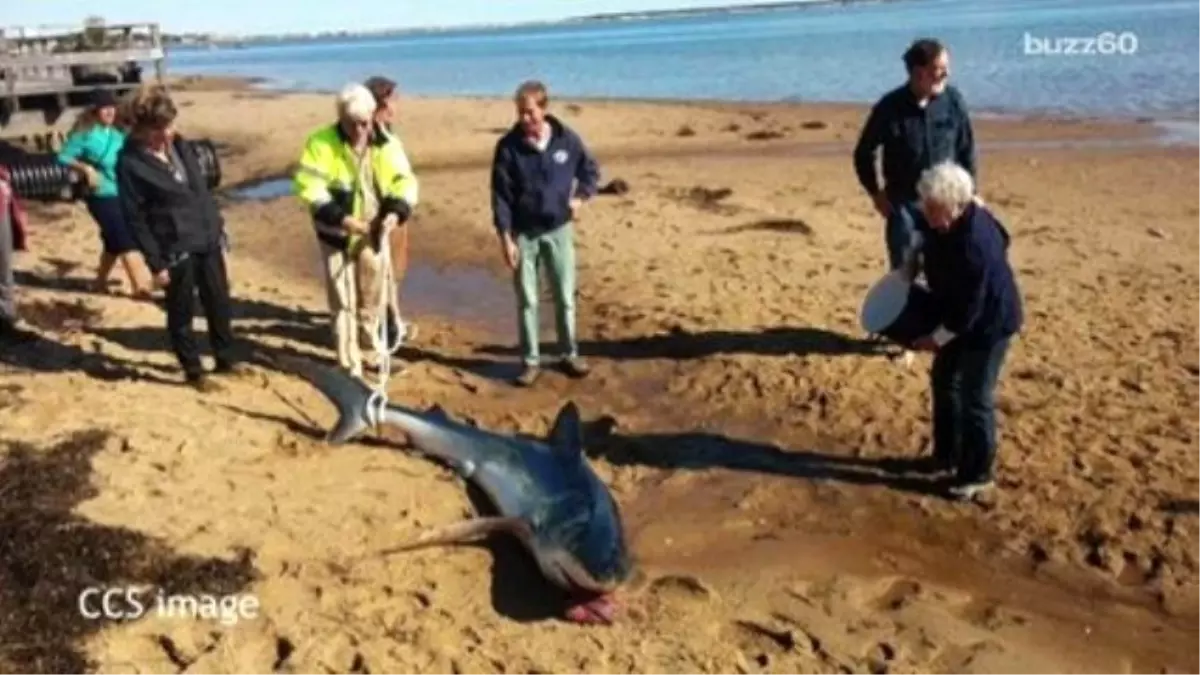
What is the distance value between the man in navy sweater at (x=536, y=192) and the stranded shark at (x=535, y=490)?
5.33ft

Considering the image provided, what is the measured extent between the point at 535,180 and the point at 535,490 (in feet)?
8.67

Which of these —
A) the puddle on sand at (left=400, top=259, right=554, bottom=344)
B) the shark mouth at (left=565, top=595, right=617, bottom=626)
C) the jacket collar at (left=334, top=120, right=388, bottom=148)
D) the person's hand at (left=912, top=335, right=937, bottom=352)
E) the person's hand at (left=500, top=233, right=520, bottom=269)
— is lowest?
the puddle on sand at (left=400, top=259, right=554, bottom=344)

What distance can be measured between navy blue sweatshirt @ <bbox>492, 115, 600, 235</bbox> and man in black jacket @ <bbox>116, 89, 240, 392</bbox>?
186 centimetres

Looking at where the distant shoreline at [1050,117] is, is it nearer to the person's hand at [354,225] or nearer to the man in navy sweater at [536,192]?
the man in navy sweater at [536,192]

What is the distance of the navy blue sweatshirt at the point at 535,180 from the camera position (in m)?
7.79

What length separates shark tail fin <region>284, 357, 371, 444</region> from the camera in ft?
22.5

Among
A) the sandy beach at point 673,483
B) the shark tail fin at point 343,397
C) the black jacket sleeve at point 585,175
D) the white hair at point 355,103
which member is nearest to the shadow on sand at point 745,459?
the sandy beach at point 673,483

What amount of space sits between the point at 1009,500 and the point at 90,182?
25.7ft

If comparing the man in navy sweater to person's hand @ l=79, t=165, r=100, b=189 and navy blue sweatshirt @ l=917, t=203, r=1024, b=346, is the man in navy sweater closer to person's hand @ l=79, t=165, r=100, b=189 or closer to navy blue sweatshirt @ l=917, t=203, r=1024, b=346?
navy blue sweatshirt @ l=917, t=203, r=1024, b=346

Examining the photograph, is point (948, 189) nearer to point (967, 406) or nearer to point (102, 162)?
point (967, 406)

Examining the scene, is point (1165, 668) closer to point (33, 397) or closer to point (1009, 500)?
point (1009, 500)

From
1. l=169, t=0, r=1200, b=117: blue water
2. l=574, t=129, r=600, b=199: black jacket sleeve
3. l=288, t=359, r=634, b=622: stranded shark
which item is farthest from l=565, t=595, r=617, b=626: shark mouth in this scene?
l=169, t=0, r=1200, b=117: blue water

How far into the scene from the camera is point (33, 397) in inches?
308

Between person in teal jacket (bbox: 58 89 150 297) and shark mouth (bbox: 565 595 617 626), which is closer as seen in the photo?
A: shark mouth (bbox: 565 595 617 626)
